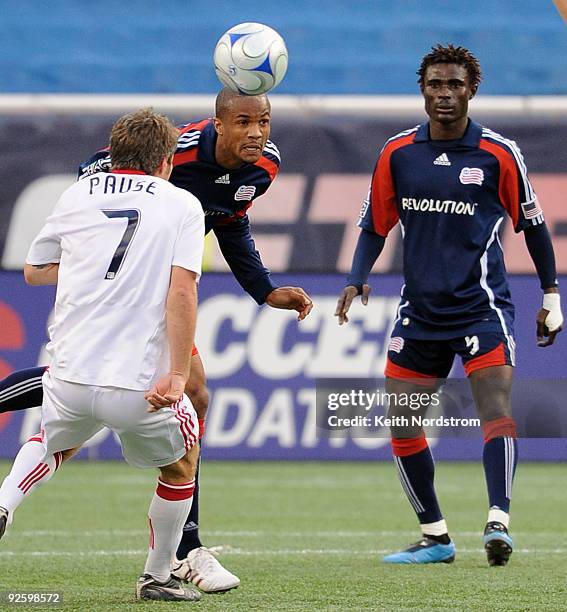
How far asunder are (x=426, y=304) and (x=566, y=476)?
5173 mm

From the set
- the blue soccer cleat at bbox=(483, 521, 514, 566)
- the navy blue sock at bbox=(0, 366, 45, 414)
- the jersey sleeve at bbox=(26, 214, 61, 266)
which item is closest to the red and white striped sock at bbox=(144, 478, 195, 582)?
the navy blue sock at bbox=(0, 366, 45, 414)

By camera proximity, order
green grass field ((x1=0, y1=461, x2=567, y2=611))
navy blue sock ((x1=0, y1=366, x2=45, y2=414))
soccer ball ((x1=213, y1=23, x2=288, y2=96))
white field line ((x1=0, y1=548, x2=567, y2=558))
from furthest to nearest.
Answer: white field line ((x1=0, y1=548, x2=567, y2=558))
soccer ball ((x1=213, y1=23, x2=288, y2=96))
navy blue sock ((x1=0, y1=366, x2=45, y2=414))
green grass field ((x1=0, y1=461, x2=567, y2=611))

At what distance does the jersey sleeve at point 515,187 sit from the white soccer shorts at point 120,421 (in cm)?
210

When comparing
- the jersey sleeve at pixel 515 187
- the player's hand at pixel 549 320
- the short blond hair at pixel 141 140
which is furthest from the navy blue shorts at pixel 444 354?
the short blond hair at pixel 141 140

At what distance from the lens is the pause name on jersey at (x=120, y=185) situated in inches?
181

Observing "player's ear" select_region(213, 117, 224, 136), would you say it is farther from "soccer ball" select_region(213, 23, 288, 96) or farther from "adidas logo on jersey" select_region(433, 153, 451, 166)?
"adidas logo on jersey" select_region(433, 153, 451, 166)

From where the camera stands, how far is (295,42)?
14688 millimetres

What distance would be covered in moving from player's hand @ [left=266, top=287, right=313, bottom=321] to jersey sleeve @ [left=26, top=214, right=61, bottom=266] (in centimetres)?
126

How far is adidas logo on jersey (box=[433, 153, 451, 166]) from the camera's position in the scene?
6.22 meters

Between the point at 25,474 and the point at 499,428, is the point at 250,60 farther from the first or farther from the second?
the point at 25,474

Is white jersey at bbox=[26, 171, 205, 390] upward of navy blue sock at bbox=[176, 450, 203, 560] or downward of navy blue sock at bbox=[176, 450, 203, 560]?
upward

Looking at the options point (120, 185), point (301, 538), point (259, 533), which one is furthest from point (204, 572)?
point (259, 533)

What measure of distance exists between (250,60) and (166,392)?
2021 millimetres

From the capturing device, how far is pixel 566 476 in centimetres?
1098
